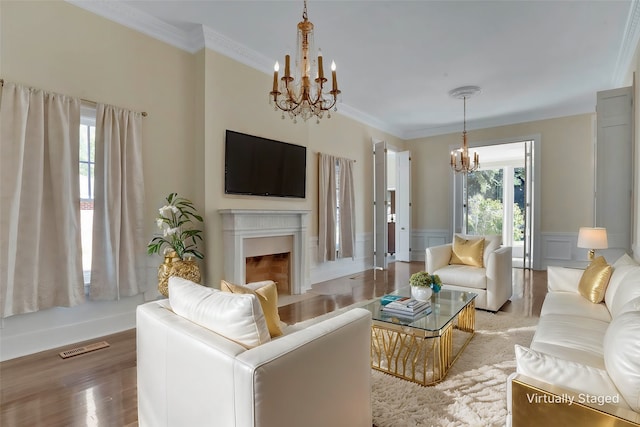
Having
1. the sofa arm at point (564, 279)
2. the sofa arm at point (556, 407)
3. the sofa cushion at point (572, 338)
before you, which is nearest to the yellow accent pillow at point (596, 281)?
the sofa arm at point (564, 279)

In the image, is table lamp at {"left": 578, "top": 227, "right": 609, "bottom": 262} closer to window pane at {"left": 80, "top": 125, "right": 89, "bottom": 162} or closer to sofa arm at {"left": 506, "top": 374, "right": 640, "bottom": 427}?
sofa arm at {"left": 506, "top": 374, "right": 640, "bottom": 427}

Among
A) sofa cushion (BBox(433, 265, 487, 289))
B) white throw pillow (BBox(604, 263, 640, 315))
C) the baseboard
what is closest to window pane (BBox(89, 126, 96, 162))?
the baseboard

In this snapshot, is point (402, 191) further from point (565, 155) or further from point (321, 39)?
point (321, 39)

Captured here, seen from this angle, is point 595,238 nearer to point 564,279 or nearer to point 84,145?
point 564,279

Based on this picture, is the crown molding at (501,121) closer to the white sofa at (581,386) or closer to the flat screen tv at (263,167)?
the flat screen tv at (263,167)

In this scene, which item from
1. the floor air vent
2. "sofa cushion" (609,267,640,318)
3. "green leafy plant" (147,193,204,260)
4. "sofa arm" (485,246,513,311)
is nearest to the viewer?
"sofa cushion" (609,267,640,318)

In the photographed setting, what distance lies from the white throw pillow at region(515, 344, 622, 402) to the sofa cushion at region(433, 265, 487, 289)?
2.68 m

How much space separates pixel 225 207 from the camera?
396cm

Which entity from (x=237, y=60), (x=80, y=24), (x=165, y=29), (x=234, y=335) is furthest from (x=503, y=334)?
(x=80, y=24)

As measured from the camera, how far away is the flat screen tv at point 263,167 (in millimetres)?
4012

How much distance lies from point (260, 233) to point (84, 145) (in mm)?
2063

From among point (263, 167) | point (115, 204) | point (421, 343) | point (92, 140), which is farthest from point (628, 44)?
point (92, 140)

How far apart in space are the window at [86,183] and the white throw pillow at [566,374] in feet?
11.7

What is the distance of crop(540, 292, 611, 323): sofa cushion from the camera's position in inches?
94.3
